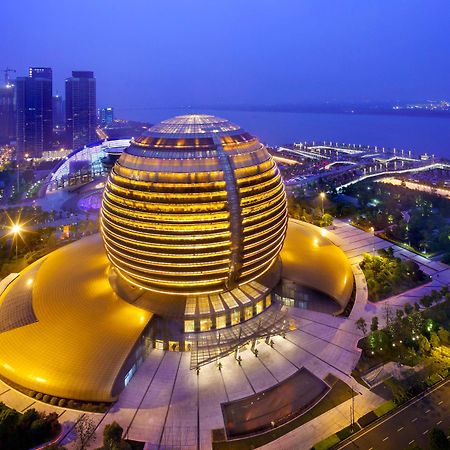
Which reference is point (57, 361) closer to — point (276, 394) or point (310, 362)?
point (276, 394)

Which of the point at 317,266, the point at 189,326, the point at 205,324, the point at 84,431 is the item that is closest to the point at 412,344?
the point at 317,266

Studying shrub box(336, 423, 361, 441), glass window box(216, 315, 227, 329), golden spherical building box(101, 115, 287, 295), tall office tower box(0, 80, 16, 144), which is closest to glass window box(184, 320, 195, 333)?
glass window box(216, 315, 227, 329)

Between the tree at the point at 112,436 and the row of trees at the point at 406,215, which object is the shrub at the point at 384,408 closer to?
the tree at the point at 112,436

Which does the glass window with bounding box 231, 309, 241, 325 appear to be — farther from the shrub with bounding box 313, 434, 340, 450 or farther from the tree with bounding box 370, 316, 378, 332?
the shrub with bounding box 313, 434, 340, 450

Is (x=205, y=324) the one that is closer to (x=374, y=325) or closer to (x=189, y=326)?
(x=189, y=326)

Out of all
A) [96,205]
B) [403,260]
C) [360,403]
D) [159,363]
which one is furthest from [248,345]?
[96,205]

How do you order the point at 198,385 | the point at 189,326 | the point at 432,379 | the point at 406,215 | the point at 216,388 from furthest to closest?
the point at 406,215, the point at 189,326, the point at 432,379, the point at 198,385, the point at 216,388
